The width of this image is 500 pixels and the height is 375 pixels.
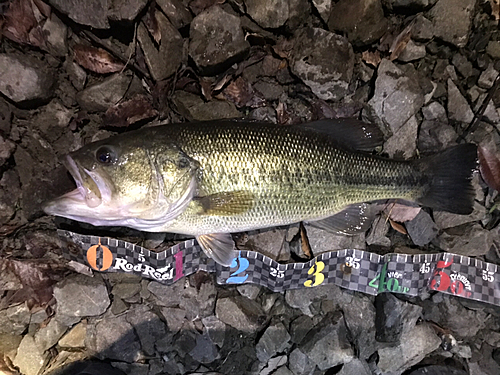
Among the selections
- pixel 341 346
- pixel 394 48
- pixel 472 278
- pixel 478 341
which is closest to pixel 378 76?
pixel 394 48

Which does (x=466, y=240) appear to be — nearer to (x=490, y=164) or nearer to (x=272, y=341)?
(x=490, y=164)

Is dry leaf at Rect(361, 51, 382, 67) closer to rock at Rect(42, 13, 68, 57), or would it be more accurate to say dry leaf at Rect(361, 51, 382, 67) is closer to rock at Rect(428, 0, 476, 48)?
rock at Rect(428, 0, 476, 48)

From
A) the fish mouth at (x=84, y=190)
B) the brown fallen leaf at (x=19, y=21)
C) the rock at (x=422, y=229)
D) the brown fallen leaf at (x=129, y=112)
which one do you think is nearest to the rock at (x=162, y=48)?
the brown fallen leaf at (x=129, y=112)

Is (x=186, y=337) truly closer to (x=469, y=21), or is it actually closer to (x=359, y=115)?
(x=359, y=115)

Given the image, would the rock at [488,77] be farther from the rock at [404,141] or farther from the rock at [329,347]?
the rock at [329,347]

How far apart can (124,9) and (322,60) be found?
1470mm

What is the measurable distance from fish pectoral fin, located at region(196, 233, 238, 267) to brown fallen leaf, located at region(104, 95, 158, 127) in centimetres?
103

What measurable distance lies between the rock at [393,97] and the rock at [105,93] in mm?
1944

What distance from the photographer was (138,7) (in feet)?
6.99

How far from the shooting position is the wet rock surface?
7.38 feet

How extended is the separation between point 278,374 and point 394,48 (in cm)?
291

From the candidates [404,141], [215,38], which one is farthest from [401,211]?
[215,38]

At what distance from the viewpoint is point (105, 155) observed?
1.84m

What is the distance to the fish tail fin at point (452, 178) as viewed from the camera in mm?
2227
